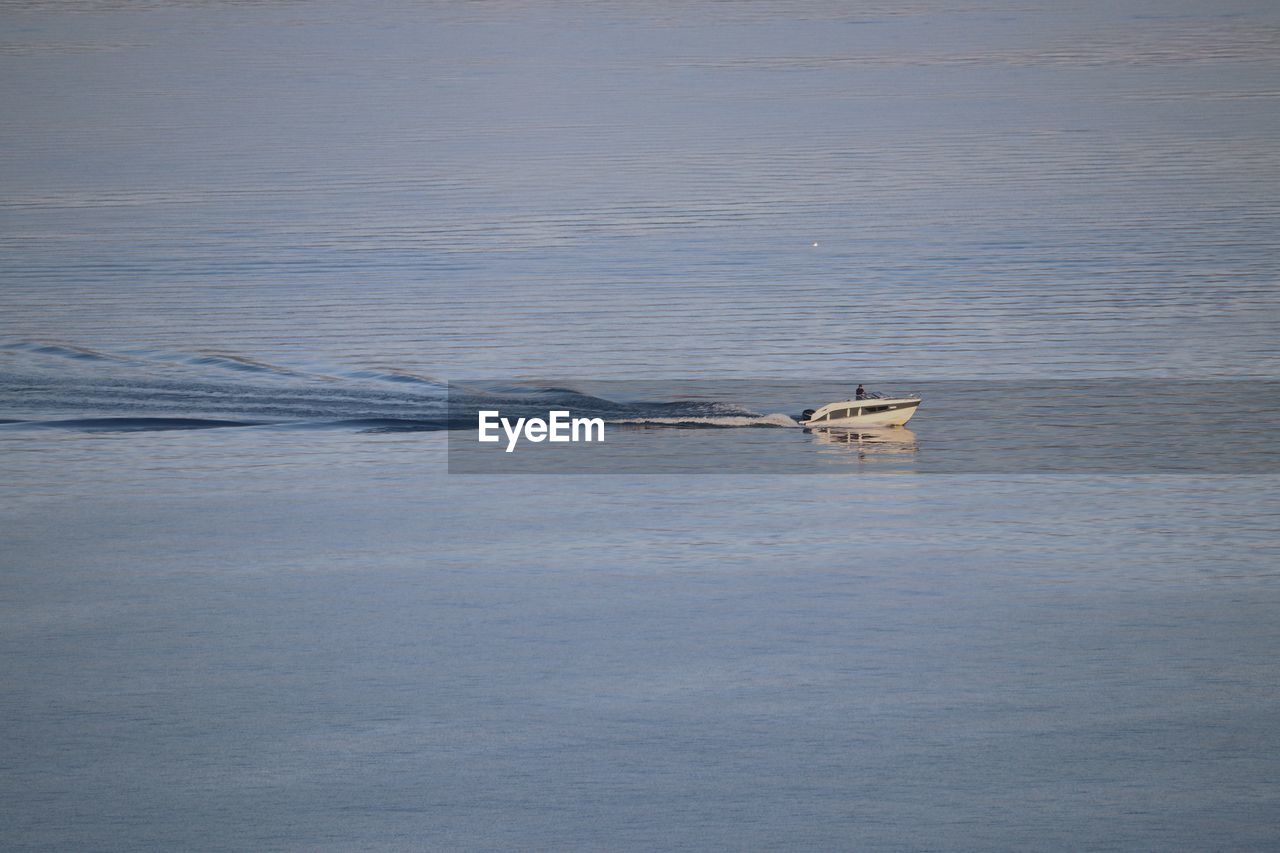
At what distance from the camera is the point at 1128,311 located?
170 ft

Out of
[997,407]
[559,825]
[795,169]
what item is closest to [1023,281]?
[997,407]

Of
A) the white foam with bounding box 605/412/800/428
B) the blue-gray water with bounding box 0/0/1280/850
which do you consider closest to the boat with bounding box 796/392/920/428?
the white foam with bounding box 605/412/800/428

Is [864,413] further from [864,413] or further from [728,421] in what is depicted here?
[728,421]

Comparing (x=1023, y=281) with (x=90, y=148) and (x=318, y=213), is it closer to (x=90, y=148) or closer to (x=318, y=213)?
(x=318, y=213)

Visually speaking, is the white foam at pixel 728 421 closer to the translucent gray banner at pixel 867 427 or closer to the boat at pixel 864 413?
the translucent gray banner at pixel 867 427

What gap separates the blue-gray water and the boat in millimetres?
821

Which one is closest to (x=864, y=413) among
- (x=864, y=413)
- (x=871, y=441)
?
(x=864, y=413)

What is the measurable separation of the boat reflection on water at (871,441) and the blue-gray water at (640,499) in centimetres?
19

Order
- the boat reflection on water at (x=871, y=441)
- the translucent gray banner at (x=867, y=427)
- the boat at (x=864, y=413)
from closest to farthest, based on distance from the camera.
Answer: the translucent gray banner at (x=867, y=427) → the boat reflection on water at (x=871, y=441) → the boat at (x=864, y=413)

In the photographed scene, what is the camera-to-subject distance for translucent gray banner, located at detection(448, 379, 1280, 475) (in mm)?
40375

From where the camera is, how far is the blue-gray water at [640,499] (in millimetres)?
25188

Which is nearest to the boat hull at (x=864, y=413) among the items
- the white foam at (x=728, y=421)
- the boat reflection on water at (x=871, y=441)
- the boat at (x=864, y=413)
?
the boat at (x=864, y=413)

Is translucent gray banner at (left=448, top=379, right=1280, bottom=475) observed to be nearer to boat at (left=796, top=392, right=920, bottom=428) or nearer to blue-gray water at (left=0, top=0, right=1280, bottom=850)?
boat at (left=796, top=392, right=920, bottom=428)

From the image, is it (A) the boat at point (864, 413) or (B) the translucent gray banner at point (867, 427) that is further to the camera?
(A) the boat at point (864, 413)
